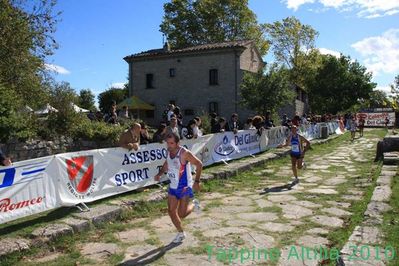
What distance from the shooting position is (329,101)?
4684 cm

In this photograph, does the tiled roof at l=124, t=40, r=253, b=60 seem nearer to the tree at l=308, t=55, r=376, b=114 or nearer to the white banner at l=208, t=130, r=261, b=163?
the tree at l=308, t=55, r=376, b=114

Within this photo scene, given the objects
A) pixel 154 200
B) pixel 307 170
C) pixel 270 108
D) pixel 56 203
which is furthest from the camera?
pixel 270 108

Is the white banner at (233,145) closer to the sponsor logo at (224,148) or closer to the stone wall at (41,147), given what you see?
the sponsor logo at (224,148)

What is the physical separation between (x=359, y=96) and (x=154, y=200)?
1761 inches

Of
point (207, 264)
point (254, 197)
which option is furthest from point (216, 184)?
point (207, 264)

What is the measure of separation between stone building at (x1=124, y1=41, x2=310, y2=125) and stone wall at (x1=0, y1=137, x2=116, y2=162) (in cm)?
1952

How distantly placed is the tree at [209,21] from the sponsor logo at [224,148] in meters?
34.2

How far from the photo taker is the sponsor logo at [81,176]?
654 centimetres

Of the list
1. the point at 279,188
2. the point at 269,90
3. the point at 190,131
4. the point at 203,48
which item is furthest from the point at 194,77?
the point at 279,188

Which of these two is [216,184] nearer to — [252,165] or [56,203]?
[252,165]

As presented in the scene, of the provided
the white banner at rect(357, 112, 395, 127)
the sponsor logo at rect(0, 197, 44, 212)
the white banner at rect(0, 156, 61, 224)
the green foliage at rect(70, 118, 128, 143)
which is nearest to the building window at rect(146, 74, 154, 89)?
the white banner at rect(357, 112, 395, 127)

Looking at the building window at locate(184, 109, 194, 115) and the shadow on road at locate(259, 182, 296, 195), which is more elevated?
the building window at locate(184, 109, 194, 115)

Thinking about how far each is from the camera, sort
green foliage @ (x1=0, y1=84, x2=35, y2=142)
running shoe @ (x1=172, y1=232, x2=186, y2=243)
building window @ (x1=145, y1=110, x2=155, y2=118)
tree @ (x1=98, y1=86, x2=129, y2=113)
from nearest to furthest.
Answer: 1. running shoe @ (x1=172, y1=232, x2=186, y2=243)
2. green foliage @ (x1=0, y1=84, x2=35, y2=142)
3. building window @ (x1=145, y1=110, x2=155, y2=118)
4. tree @ (x1=98, y1=86, x2=129, y2=113)

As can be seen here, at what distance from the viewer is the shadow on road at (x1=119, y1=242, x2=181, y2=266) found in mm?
4484
